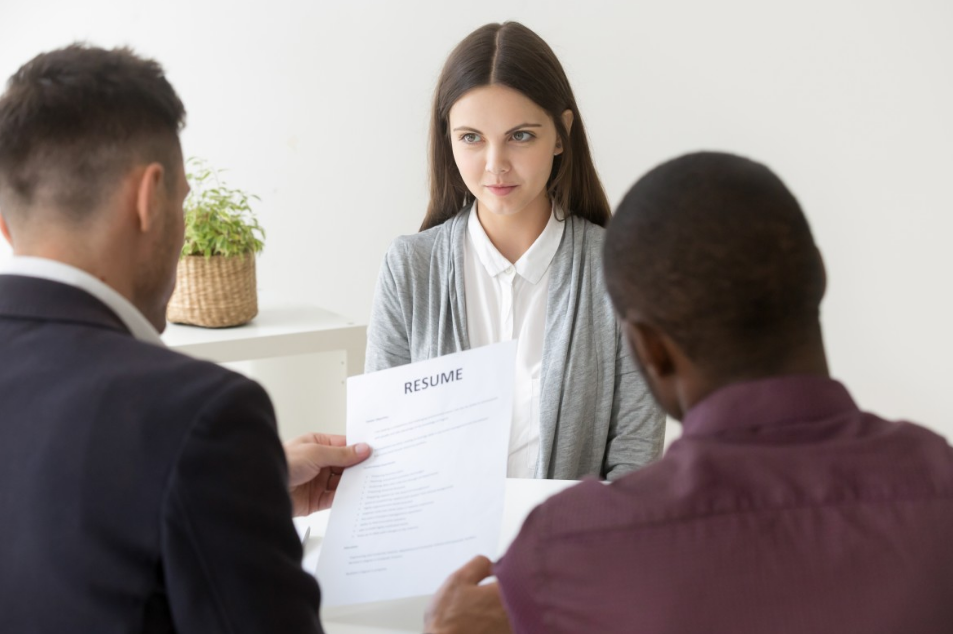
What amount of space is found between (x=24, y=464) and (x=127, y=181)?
29cm

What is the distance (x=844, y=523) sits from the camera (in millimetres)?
774

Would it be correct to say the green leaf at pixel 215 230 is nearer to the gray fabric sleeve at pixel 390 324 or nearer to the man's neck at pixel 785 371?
the gray fabric sleeve at pixel 390 324

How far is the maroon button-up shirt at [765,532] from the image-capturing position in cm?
76

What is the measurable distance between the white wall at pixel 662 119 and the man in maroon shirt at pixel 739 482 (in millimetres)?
2887

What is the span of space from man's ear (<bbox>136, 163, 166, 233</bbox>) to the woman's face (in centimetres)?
103

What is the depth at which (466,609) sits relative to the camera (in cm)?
105

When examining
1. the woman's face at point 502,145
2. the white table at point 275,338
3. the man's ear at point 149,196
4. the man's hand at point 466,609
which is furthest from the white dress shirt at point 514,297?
the man's ear at point 149,196

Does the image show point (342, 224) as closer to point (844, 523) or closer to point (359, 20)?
point (359, 20)

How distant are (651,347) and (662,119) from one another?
313 cm

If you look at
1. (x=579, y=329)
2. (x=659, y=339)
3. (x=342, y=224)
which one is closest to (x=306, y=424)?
(x=342, y=224)

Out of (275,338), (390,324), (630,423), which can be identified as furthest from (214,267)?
(630,423)

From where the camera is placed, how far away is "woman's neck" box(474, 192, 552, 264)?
82.4 inches

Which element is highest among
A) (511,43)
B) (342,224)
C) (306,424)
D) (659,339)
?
(511,43)

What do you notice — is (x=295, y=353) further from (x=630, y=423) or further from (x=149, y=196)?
(x=149, y=196)
